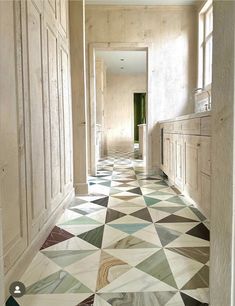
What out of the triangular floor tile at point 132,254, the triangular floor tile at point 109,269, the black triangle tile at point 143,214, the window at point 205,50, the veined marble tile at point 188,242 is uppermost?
the window at point 205,50

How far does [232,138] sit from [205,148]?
132cm

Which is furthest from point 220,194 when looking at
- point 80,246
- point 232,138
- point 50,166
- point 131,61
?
point 131,61

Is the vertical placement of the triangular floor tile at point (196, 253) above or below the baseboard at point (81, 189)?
below

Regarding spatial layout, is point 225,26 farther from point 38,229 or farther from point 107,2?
point 107,2

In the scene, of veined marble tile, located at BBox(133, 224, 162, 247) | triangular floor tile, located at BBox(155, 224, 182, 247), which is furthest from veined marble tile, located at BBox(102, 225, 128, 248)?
triangular floor tile, located at BBox(155, 224, 182, 247)

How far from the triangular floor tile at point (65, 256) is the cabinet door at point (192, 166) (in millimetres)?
1105

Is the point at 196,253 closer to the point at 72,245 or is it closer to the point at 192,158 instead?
the point at 72,245

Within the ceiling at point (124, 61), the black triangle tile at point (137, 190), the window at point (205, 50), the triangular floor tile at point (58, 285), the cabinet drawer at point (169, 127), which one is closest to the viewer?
the triangular floor tile at point (58, 285)

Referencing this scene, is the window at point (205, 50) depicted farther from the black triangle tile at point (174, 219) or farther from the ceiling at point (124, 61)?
the ceiling at point (124, 61)

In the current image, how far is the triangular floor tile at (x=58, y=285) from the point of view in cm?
126

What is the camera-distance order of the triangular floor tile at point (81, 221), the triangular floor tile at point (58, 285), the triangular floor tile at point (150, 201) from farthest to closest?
the triangular floor tile at point (150, 201) → the triangular floor tile at point (81, 221) → the triangular floor tile at point (58, 285)

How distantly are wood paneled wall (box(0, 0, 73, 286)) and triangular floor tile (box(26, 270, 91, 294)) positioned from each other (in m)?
0.17

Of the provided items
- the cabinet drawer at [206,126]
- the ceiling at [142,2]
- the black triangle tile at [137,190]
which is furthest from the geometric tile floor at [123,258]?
the ceiling at [142,2]

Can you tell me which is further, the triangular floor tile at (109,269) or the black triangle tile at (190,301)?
the triangular floor tile at (109,269)
